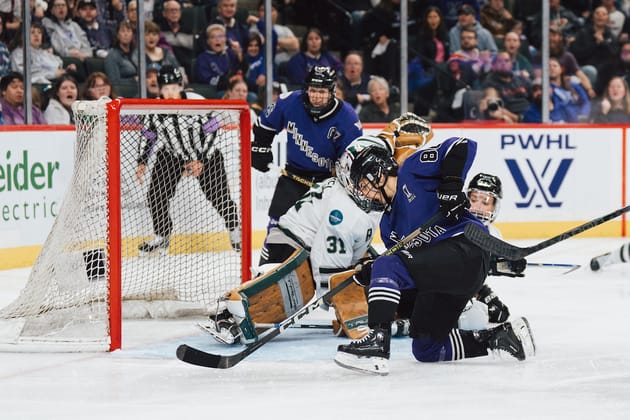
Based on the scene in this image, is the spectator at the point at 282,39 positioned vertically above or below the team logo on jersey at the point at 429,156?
above

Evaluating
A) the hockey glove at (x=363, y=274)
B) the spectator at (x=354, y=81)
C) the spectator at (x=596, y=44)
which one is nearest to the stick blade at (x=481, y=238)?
the hockey glove at (x=363, y=274)

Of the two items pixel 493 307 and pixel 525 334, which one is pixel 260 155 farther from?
pixel 525 334

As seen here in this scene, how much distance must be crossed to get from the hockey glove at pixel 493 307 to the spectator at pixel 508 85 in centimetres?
378

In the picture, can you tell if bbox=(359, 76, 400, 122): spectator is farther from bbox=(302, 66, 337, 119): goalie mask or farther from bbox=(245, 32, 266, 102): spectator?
bbox=(302, 66, 337, 119): goalie mask

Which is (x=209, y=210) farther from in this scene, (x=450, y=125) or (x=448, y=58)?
(x=448, y=58)

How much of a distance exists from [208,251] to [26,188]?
172cm

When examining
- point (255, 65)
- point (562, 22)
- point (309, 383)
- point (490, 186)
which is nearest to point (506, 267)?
point (490, 186)

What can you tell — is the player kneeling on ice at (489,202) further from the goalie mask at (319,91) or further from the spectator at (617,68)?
the spectator at (617,68)

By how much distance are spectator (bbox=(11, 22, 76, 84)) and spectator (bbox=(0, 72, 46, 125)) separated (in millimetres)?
58

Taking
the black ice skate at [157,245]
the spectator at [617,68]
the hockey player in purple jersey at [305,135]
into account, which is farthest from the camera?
the spectator at [617,68]

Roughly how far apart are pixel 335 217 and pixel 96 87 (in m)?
3.45

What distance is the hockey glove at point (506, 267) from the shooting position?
446 centimetres

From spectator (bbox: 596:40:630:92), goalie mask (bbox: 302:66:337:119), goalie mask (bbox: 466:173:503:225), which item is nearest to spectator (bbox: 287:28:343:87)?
spectator (bbox: 596:40:630:92)

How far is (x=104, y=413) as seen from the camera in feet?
10.4
